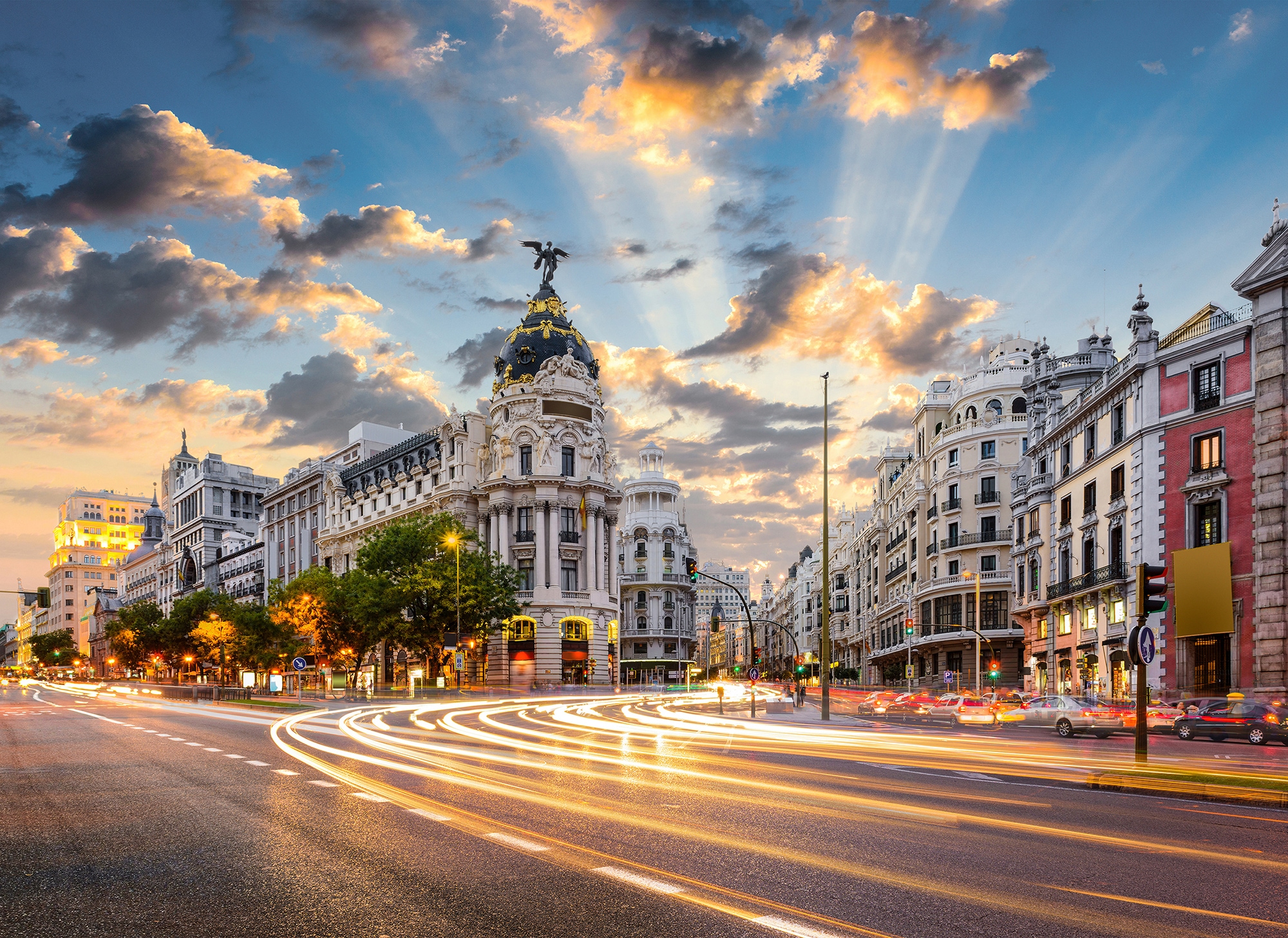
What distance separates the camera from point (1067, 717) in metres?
35.3

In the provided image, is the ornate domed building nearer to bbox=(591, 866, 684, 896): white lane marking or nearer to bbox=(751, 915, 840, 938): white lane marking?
bbox=(591, 866, 684, 896): white lane marking

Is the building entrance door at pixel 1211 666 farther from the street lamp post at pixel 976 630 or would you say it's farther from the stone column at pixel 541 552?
the stone column at pixel 541 552

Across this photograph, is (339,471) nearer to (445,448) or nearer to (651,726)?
(445,448)

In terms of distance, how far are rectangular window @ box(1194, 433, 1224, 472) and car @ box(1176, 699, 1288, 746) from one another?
13.0m

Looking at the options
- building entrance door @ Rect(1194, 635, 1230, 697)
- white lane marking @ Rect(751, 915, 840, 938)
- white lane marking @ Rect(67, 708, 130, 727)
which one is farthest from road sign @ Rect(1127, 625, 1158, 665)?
white lane marking @ Rect(67, 708, 130, 727)

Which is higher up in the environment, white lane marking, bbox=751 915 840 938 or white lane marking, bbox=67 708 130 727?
white lane marking, bbox=751 915 840 938

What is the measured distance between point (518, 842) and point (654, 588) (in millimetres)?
143188

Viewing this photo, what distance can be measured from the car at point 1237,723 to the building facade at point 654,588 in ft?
366

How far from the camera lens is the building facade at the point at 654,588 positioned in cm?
14862

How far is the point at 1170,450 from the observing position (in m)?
44.5

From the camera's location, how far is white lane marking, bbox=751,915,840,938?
23.1 feet

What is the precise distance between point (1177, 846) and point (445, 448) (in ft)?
281

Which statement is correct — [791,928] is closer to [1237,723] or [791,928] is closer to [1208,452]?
[1237,723]

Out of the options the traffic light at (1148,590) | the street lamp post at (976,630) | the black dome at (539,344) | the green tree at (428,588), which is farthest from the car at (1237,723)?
the black dome at (539,344)
